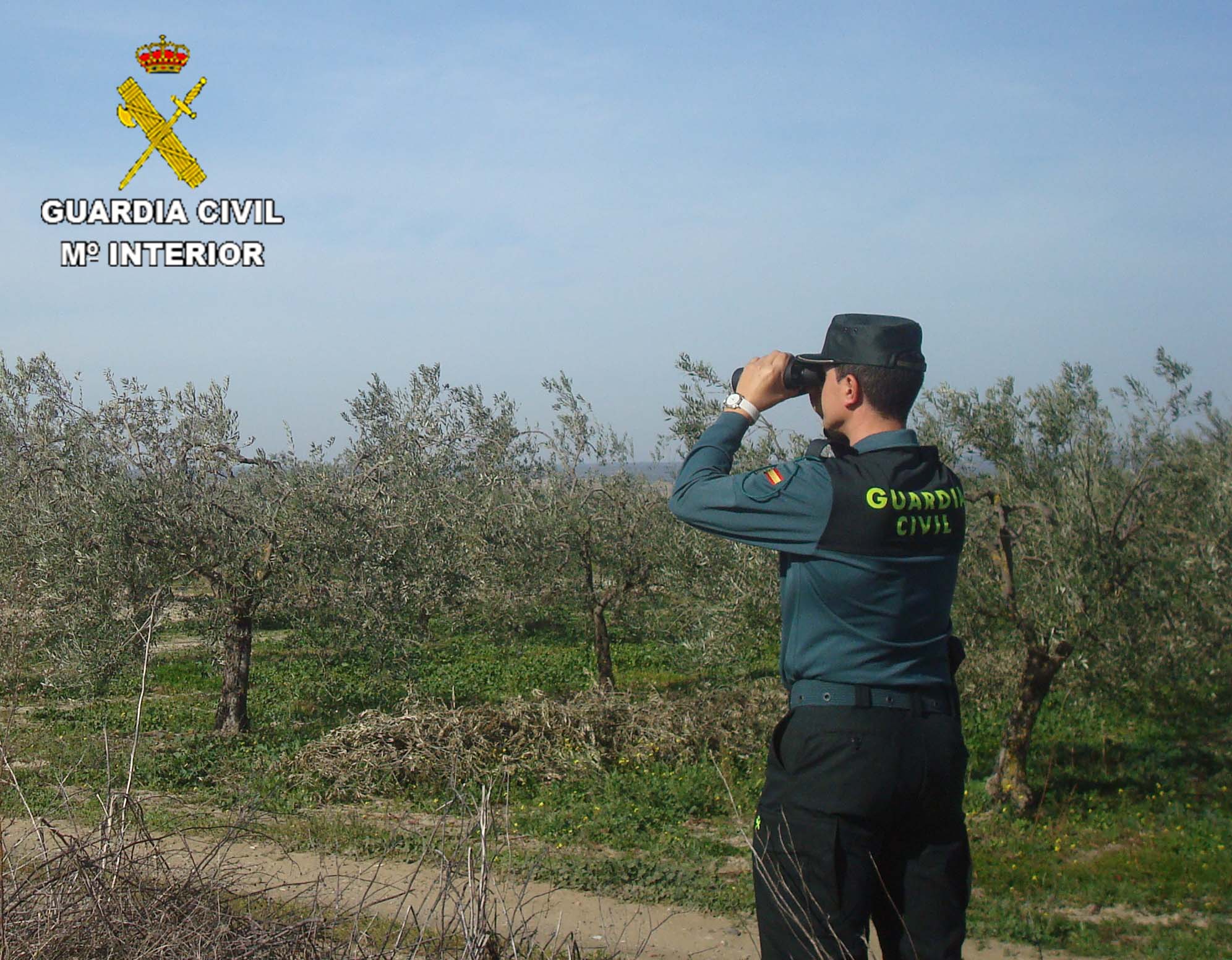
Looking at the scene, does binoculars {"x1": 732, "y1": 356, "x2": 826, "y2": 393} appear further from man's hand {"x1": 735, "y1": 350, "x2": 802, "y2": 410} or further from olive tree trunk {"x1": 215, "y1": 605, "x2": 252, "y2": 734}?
olive tree trunk {"x1": 215, "y1": 605, "x2": 252, "y2": 734}

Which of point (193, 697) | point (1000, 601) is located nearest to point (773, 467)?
point (1000, 601)

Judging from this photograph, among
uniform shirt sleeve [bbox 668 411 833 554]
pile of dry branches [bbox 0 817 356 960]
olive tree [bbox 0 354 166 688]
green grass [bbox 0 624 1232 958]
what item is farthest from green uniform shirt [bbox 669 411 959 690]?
olive tree [bbox 0 354 166 688]

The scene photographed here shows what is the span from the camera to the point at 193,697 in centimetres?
1352

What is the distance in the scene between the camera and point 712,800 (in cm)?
872

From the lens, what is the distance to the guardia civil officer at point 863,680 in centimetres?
234

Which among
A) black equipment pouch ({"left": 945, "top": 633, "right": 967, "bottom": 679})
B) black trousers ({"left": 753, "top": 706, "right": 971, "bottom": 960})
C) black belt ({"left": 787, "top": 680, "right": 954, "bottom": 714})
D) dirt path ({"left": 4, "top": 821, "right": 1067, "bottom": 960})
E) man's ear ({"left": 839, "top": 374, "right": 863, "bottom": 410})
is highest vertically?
man's ear ({"left": 839, "top": 374, "right": 863, "bottom": 410})

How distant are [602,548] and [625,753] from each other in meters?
4.29

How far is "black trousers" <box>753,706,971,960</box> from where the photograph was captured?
2.32 m

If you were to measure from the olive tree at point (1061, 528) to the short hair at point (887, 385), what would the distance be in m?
5.48

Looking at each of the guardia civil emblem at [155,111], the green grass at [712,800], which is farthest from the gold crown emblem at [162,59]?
the green grass at [712,800]

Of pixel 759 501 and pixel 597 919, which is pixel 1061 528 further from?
pixel 759 501

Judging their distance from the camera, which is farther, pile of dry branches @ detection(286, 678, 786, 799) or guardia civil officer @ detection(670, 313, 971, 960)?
pile of dry branches @ detection(286, 678, 786, 799)

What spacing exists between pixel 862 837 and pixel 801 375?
3.66 ft

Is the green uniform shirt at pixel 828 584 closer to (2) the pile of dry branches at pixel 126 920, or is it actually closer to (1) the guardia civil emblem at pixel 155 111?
(2) the pile of dry branches at pixel 126 920
